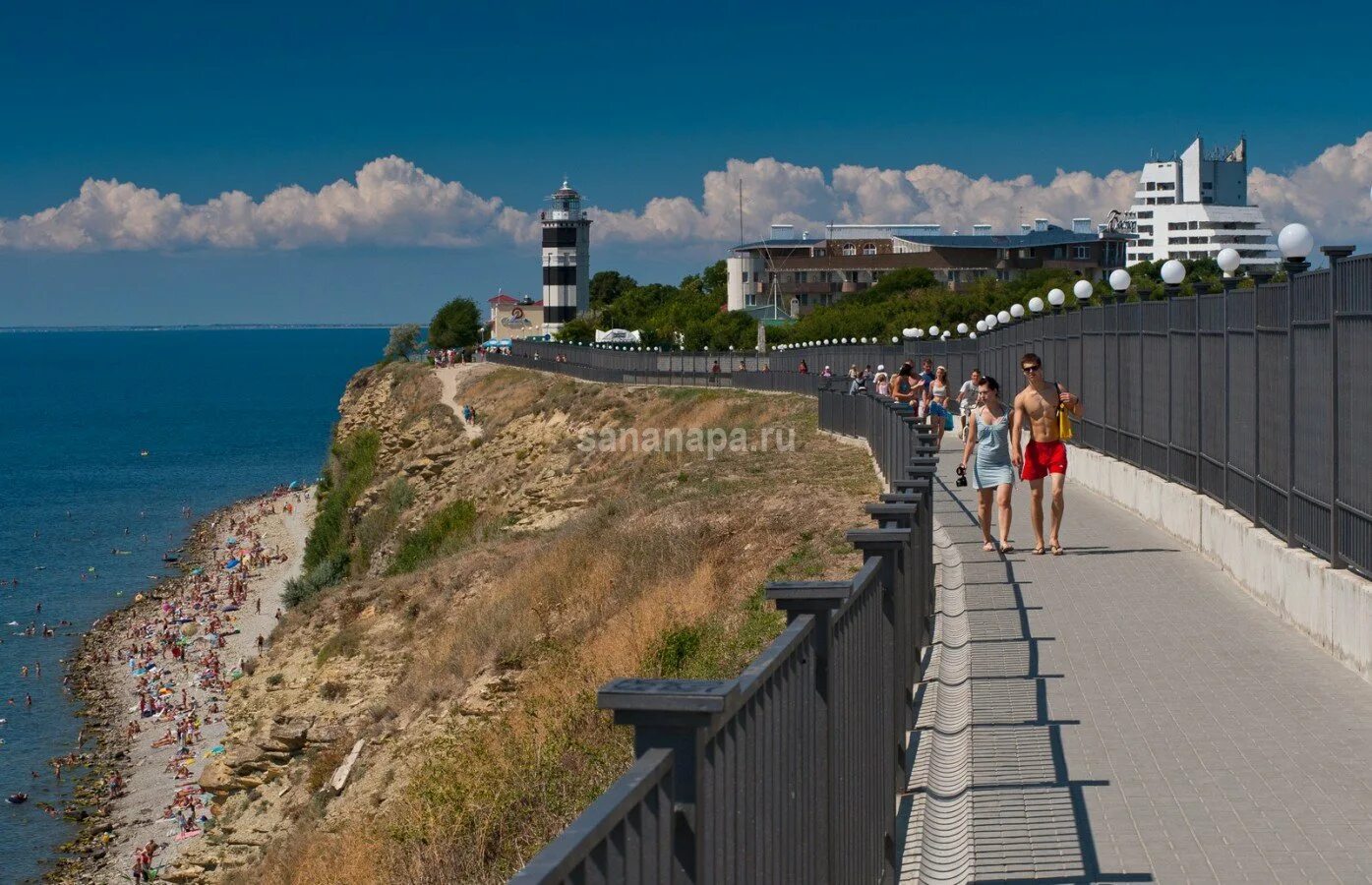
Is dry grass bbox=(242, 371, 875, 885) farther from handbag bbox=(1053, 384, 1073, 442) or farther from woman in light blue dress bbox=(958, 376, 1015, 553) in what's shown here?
handbag bbox=(1053, 384, 1073, 442)

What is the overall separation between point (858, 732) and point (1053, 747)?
271 centimetres

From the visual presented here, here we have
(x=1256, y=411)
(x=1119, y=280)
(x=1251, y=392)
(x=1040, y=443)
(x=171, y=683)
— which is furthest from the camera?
(x=171, y=683)

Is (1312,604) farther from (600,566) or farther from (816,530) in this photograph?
(600,566)

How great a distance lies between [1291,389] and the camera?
12266mm

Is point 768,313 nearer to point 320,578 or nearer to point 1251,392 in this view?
point 320,578

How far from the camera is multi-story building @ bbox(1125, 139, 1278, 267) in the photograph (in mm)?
180125

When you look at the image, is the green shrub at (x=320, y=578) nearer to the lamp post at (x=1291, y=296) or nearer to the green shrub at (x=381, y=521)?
the green shrub at (x=381, y=521)

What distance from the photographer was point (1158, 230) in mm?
181875

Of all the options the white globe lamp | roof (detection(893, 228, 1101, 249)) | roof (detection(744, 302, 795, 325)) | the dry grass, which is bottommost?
the dry grass

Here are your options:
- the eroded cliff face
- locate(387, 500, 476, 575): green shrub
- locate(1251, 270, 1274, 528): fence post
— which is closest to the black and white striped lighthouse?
locate(387, 500, 476, 575): green shrub

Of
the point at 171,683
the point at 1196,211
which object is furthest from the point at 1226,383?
the point at 1196,211

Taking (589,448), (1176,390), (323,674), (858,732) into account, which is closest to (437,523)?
(589,448)

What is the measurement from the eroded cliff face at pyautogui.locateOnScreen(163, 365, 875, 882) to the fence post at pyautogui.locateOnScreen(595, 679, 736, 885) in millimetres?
8451

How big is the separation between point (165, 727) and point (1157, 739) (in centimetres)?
4293
